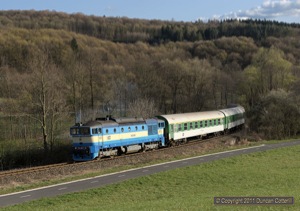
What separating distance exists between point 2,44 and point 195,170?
311ft

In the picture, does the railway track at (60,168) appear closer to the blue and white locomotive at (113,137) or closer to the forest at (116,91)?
the blue and white locomotive at (113,137)

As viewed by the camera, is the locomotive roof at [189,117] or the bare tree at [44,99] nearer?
the bare tree at [44,99]

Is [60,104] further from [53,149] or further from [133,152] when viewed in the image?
[133,152]

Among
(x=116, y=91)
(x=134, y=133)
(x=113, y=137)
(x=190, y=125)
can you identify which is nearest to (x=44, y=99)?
(x=113, y=137)

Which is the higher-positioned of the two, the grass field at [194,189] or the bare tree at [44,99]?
the bare tree at [44,99]

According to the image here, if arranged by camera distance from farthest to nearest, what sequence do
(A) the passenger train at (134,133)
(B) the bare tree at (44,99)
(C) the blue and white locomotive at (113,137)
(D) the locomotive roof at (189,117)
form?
(D) the locomotive roof at (189,117), (B) the bare tree at (44,99), (A) the passenger train at (134,133), (C) the blue and white locomotive at (113,137)

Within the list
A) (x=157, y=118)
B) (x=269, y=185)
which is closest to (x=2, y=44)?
(x=157, y=118)

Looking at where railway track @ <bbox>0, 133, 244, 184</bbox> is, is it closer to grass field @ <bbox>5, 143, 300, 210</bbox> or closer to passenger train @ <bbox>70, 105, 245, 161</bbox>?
passenger train @ <bbox>70, 105, 245, 161</bbox>

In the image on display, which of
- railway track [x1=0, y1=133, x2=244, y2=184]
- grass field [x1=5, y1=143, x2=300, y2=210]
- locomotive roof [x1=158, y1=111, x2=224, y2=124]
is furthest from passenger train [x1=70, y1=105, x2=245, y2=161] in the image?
grass field [x1=5, y1=143, x2=300, y2=210]

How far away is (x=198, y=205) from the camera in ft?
40.8

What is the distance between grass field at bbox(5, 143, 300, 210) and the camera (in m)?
13.9

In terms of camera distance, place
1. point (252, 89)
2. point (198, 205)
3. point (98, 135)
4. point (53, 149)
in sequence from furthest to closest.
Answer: point (252, 89)
point (53, 149)
point (98, 135)
point (198, 205)

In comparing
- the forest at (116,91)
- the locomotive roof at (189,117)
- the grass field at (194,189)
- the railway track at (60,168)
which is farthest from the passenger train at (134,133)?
the grass field at (194,189)

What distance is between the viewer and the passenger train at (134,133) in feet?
93.5
